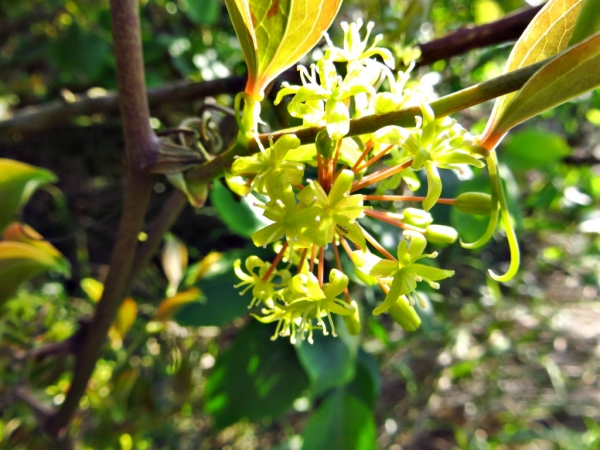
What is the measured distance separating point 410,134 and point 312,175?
285mm

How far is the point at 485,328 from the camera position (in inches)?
A: 64.3

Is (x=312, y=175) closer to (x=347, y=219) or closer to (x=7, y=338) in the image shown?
(x=347, y=219)

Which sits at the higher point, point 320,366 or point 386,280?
point 386,280

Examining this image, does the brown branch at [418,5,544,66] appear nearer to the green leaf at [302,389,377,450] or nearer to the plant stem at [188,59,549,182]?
the plant stem at [188,59,549,182]

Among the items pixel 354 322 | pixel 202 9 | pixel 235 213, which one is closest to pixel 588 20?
pixel 354 322

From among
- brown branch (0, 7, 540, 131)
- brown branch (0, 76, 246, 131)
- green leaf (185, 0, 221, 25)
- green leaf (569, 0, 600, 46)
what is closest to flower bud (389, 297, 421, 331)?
green leaf (569, 0, 600, 46)

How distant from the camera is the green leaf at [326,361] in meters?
0.73

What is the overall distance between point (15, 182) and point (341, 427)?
2.41 feet

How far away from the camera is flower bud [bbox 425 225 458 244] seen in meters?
0.34

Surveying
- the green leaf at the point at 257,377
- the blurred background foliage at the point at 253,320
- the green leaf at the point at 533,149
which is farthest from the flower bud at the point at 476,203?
the green leaf at the point at 533,149

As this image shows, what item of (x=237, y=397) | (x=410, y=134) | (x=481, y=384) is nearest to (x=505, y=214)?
(x=410, y=134)

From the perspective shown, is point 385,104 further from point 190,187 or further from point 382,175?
point 190,187

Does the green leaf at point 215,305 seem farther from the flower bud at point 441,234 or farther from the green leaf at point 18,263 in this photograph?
the flower bud at point 441,234

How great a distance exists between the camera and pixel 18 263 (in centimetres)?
70
